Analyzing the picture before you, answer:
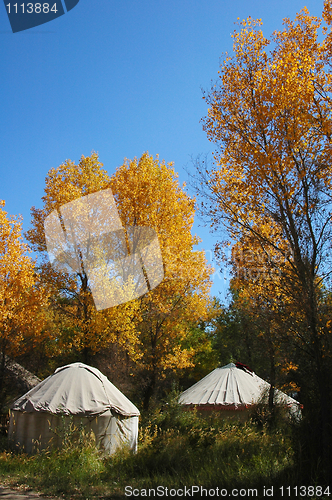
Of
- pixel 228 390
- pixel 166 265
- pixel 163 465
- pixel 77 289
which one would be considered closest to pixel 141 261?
pixel 166 265

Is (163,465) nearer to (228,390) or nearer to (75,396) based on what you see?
(75,396)

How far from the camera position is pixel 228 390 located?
50.7 ft

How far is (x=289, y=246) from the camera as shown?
6.47 m

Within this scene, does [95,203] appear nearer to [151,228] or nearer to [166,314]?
[151,228]

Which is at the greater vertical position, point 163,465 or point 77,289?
point 77,289

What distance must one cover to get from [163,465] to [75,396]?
3.63 metres

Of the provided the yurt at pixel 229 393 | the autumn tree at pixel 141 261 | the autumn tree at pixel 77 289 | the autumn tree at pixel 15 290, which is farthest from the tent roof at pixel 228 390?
the autumn tree at pixel 15 290

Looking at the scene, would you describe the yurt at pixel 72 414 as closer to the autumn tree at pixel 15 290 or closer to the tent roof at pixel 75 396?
the tent roof at pixel 75 396

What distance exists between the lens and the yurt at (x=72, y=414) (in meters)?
9.58

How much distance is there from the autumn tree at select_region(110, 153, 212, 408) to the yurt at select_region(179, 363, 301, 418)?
2.16 metres

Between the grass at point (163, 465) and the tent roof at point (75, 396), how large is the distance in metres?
Answer: 0.79

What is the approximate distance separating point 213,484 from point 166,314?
8.37 meters

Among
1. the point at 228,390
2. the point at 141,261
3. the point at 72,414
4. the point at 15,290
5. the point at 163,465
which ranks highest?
the point at 141,261

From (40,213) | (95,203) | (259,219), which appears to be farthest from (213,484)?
(40,213)
